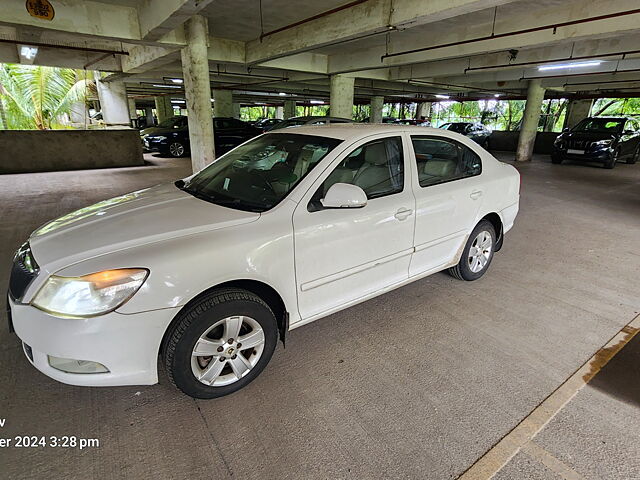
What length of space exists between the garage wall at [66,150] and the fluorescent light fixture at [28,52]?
2.41m

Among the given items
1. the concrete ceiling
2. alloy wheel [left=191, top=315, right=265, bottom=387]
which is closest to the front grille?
alloy wheel [left=191, top=315, right=265, bottom=387]

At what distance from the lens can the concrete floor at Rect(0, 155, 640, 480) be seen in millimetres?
1716

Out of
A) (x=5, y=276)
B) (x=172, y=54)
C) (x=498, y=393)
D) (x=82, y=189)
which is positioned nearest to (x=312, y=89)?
(x=172, y=54)

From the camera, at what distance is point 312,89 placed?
67.8ft

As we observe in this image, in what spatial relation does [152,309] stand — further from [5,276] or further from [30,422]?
[5,276]

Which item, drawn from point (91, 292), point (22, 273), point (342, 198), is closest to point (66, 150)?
point (22, 273)

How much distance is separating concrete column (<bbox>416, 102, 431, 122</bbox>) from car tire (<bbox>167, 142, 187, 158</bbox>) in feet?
76.1

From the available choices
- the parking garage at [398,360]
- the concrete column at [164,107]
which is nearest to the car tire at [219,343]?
the parking garage at [398,360]

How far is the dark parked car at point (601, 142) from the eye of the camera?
1188 centimetres

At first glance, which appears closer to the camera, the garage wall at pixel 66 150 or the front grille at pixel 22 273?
the front grille at pixel 22 273

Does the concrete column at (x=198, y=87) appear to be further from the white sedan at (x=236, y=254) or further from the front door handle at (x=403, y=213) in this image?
the front door handle at (x=403, y=213)

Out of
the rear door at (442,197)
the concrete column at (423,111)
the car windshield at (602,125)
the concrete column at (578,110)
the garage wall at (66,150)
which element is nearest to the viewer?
the rear door at (442,197)

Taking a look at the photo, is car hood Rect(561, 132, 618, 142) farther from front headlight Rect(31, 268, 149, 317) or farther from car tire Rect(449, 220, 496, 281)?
front headlight Rect(31, 268, 149, 317)

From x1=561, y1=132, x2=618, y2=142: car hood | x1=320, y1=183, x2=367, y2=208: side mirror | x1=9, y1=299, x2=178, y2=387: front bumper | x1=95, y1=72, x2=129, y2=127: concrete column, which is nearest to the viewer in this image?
x1=9, y1=299, x2=178, y2=387: front bumper
